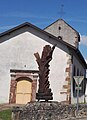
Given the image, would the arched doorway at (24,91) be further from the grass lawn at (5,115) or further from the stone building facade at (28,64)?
the grass lawn at (5,115)

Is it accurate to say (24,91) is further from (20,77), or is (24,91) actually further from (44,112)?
(44,112)

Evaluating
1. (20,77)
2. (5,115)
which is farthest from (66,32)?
(5,115)

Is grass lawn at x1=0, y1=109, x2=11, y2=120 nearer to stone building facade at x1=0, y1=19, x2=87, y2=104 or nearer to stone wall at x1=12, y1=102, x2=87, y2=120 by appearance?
stone wall at x1=12, y1=102, x2=87, y2=120

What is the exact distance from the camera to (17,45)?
26406mm

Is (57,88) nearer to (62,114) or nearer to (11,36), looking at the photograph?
(11,36)

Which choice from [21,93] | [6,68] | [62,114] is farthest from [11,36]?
[62,114]

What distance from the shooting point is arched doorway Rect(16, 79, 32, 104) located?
26.2 metres

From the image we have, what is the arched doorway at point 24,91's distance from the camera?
26.2 meters

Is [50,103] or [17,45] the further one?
[17,45]

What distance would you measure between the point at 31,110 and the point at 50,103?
165cm

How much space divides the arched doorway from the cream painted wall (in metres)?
0.93

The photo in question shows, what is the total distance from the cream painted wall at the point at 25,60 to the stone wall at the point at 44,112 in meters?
6.87

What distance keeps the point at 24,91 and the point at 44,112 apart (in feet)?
33.6

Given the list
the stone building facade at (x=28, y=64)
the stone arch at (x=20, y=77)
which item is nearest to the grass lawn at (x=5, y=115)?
the stone arch at (x=20, y=77)
